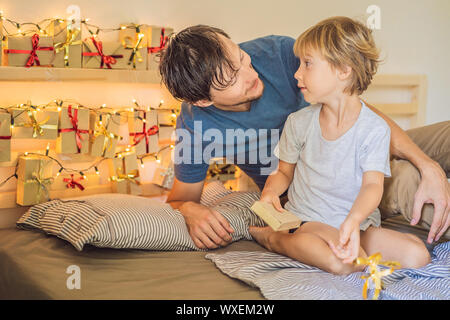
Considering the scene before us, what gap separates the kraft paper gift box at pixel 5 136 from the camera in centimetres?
158

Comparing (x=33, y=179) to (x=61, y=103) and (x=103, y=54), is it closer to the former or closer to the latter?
(x=61, y=103)

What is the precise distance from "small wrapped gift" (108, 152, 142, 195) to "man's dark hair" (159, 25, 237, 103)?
0.49m

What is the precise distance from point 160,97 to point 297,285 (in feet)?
3.52

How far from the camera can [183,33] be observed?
144cm

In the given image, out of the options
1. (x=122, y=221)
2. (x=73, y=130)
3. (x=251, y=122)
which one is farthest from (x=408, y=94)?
(x=122, y=221)

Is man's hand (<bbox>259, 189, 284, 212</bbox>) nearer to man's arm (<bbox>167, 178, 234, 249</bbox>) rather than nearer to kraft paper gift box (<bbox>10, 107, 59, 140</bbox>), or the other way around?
man's arm (<bbox>167, 178, 234, 249</bbox>)

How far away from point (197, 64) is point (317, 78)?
0.31 metres

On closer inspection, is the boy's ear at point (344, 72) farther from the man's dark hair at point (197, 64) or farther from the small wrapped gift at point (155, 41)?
the small wrapped gift at point (155, 41)

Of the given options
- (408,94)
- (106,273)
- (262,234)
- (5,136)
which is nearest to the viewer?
(106,273)

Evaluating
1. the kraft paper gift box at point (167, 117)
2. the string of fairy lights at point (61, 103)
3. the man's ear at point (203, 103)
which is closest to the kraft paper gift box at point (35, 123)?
the string of fairy lights at point (61, 103)

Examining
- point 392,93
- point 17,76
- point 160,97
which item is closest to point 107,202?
point 17,76

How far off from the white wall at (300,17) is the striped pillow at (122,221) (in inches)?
24.1

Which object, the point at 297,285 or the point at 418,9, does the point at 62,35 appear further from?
the point at 418,9

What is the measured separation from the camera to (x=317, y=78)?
1.31 metres
